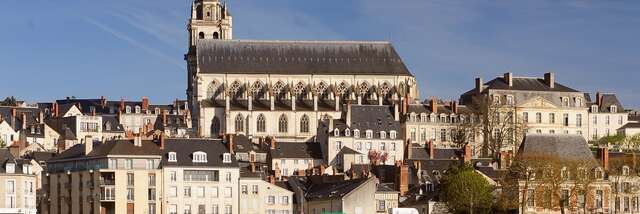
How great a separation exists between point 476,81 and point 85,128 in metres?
27.8

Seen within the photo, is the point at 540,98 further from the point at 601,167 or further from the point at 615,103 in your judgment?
the point at 601,167

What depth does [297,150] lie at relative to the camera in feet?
363

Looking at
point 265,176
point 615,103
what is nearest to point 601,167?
point 265,176

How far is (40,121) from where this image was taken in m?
127

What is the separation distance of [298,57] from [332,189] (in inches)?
1898

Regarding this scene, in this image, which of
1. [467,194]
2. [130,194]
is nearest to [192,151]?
[130,194]

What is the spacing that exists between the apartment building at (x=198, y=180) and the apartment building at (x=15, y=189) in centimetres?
702

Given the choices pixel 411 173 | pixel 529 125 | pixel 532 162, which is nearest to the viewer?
pixel 532 162

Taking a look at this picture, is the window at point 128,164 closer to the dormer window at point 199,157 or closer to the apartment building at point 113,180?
the apartment building at point 113,180

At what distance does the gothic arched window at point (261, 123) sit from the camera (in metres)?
128

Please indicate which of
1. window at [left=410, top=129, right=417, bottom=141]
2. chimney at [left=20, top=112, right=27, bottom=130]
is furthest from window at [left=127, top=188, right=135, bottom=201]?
chimney at [left=20, top=112, right=27, bottom=130]

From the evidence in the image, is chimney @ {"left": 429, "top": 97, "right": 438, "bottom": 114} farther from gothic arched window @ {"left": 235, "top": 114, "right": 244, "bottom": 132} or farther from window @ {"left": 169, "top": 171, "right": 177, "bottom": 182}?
window @ {"left": 169, "top": 171, "right": 177, "bottom": 182}

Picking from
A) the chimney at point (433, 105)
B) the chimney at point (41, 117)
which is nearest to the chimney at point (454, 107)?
the chimney at point (433, 105)

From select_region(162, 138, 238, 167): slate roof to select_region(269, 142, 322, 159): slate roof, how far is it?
1729 centimetres
